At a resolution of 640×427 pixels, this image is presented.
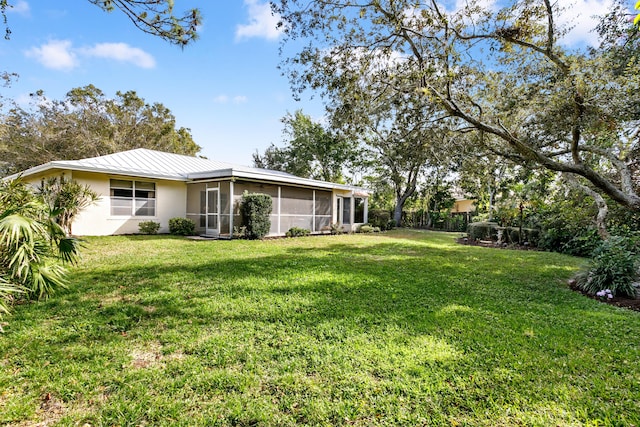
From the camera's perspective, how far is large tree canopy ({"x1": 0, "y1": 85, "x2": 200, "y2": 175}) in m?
21.7

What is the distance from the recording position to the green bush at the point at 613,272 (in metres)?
5.39

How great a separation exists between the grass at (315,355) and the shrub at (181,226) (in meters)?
7.49

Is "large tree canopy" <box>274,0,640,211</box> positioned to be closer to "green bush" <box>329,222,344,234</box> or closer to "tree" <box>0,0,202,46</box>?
"tree" <box>0,0,202,46</box>

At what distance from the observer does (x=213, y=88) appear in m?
12.1

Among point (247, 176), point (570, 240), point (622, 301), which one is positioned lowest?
point (622, 301)

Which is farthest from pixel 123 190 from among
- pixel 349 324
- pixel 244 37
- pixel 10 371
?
pixel 349 324

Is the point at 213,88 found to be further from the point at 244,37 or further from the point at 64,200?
the point at 64,200

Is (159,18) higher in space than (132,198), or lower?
higher

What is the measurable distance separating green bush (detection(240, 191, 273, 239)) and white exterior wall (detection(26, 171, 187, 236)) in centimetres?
362

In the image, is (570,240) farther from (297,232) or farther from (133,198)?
(133,198)

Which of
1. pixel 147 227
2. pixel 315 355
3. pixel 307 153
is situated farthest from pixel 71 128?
pixel 315 355

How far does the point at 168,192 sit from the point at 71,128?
50.6ft

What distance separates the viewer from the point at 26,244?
3957mm

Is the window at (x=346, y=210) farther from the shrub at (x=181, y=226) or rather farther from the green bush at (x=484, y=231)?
the shrub at (x=181, y=226)
